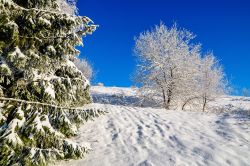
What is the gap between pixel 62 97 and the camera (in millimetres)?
7453

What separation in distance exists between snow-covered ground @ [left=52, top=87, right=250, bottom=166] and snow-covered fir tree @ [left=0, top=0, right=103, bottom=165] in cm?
160

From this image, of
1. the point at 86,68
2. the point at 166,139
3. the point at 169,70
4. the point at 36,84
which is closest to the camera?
the point at 36,84

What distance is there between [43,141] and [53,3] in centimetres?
359

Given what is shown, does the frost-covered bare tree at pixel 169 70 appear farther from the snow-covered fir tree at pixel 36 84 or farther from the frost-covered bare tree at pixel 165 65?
the snow-covered fir tree at pixel 36 84

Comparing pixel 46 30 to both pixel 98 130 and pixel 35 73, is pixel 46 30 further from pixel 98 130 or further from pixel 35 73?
pixel 98 130

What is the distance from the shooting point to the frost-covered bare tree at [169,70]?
79.6ft

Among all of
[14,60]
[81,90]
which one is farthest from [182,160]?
[14,60]

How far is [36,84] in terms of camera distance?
6703mm

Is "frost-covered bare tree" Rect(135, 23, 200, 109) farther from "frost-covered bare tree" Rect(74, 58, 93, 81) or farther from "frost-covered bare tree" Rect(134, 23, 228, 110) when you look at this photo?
"frost-covered bare tree" Rect(74, 58, 93, 81)

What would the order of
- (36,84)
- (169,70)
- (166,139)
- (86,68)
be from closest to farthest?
(36,84) < (166,139) < (169,70) < (86,68)

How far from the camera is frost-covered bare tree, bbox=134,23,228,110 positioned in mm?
24266

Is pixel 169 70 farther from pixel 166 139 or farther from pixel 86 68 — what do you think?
pixel 86 68

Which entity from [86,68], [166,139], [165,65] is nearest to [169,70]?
[165,65]

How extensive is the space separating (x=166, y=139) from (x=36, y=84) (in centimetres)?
452
